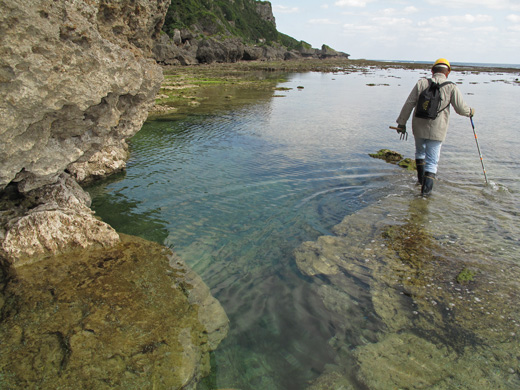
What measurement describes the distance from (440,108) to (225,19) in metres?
153

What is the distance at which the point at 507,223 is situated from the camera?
8031mm

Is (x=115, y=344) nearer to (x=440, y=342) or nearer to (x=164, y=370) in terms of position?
(x=164, y=370)

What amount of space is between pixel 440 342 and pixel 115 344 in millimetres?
4336

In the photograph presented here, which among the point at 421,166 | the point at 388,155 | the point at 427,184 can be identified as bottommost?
the point at 388,155

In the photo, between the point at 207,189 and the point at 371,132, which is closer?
the point at 207,189

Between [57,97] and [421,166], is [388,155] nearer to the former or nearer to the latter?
[421,166]

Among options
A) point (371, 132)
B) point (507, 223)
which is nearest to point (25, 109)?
point (507, 223)

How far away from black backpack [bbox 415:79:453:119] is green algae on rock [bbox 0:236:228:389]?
25.5ft

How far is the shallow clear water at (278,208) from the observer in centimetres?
481

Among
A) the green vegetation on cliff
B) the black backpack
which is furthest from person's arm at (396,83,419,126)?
the green vegetation on cliff

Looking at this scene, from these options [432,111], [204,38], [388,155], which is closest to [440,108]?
[432,111]

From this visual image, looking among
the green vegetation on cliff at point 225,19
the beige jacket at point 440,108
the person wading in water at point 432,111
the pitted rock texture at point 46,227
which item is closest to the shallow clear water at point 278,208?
the person wading in water at point 432,111

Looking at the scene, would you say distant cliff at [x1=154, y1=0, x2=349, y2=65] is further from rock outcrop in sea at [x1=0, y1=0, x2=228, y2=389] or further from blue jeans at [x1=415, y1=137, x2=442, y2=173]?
rock outcrop in sea at [x1=0, y1=0, x2=228, y2=389]

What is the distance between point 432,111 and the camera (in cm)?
924
